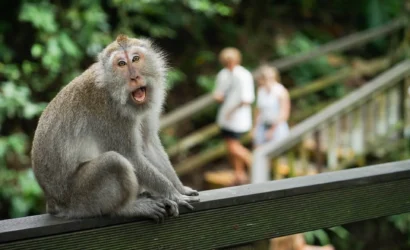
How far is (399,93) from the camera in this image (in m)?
7.74

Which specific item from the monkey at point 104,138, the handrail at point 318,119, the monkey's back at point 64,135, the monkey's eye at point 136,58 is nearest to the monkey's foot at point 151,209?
the monkey at point 104,138

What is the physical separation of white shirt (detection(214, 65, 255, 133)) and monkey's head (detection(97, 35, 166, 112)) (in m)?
4.15

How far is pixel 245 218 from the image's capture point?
2324mm

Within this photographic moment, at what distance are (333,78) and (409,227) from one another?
151 inches

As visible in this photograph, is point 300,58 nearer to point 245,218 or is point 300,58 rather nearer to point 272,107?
point 272,107

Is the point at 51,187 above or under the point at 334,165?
under

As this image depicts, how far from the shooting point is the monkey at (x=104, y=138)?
110 inches

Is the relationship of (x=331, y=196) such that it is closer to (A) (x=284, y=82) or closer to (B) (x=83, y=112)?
(B) (x=83, y=112)

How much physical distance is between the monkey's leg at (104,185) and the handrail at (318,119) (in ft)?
10.2

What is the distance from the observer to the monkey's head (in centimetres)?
292

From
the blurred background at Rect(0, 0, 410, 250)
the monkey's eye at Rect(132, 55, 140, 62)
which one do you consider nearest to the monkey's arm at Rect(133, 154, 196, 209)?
the monkey's eye at Rect(132, 55, 140, 62)

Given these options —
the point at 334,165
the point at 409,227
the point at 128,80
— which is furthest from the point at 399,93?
the point at 128,80

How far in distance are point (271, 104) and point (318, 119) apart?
2.40 ft

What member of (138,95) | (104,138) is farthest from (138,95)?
(104,138)
